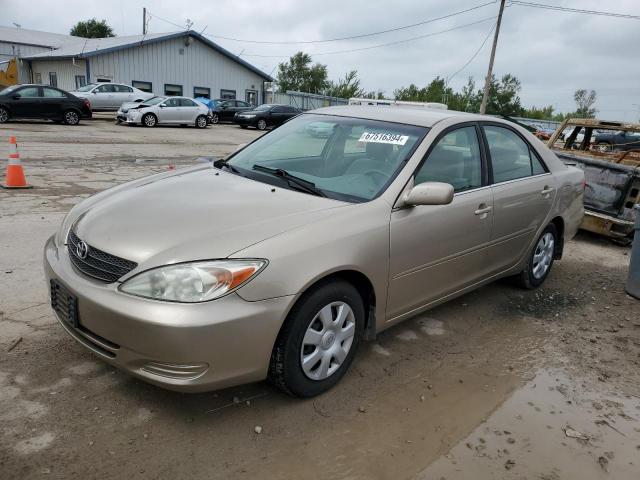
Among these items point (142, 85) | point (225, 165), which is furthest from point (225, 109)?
point (225, 165)

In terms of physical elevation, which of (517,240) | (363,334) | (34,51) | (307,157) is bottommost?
(363,334)

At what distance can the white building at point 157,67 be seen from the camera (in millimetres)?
30672

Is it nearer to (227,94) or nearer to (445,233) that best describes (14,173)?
(445,233)

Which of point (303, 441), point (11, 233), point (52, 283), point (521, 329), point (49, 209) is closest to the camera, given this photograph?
point (303, 441)

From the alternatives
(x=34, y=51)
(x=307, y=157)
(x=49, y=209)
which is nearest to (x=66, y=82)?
(x=34, y=51)

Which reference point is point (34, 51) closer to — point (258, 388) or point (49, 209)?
point (49, 209)

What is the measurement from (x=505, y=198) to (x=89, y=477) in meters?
3.39

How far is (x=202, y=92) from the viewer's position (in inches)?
1369

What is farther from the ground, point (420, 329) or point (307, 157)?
point (307, 157)

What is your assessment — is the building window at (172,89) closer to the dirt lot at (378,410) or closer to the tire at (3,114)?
the tire at (3,114)

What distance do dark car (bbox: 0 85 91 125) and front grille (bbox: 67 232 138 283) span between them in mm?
19174

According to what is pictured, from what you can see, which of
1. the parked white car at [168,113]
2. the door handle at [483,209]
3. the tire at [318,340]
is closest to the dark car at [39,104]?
the parked white car at [168,113]

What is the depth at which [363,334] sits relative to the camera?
3.26 meters

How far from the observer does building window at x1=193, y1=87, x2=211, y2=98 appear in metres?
34.5
